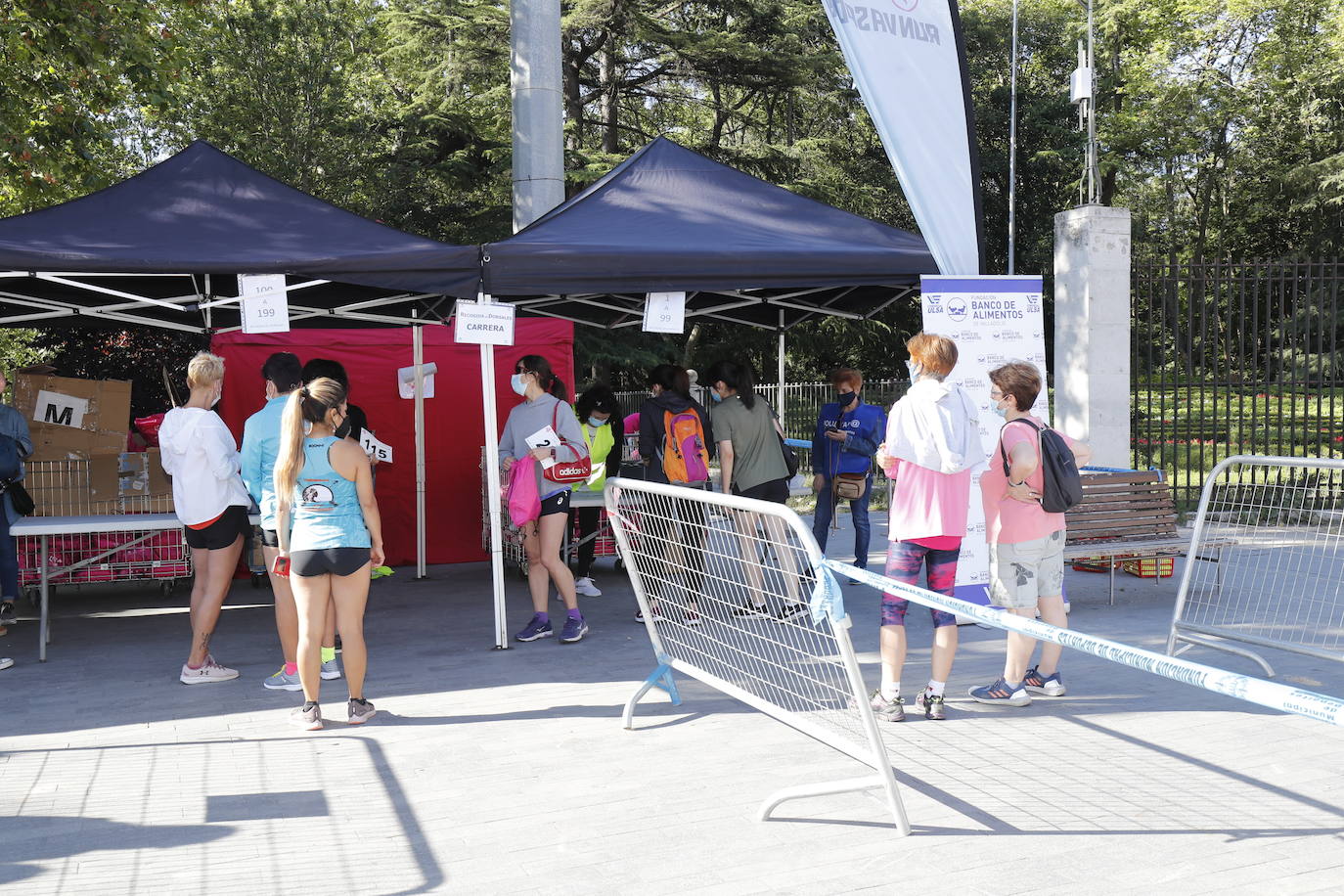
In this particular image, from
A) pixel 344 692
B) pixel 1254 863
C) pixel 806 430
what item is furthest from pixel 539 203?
pixel 806 430

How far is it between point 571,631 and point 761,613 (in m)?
3.08

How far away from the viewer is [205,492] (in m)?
6.06

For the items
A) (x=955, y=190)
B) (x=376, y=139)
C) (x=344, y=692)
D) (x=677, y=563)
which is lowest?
(x=344, y=692)

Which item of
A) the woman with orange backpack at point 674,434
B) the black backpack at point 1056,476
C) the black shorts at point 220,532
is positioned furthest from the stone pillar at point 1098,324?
the black shorts at point 220,532

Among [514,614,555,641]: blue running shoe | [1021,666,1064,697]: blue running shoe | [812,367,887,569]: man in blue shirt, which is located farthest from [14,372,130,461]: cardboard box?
[1021,666,1064,697]: blue running shoe

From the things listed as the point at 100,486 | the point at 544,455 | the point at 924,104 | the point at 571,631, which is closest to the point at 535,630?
the point at 571,631

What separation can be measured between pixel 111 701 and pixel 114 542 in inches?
117

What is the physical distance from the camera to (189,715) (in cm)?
561

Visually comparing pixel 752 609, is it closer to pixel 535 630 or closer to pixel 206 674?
pixel 535 630

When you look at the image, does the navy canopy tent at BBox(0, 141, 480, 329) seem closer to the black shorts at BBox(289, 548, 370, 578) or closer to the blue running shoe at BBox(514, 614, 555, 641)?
the black shorts at BBox(289, 548, 370, 578)

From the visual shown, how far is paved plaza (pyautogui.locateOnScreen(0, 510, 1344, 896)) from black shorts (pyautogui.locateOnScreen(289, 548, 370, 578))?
776 millimetres

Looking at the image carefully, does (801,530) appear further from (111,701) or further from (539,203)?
(539,203)

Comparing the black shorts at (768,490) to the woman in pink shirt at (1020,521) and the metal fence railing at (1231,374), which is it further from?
the metal fence railing at (1231,374)

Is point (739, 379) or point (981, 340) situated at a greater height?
point (981, 340)
